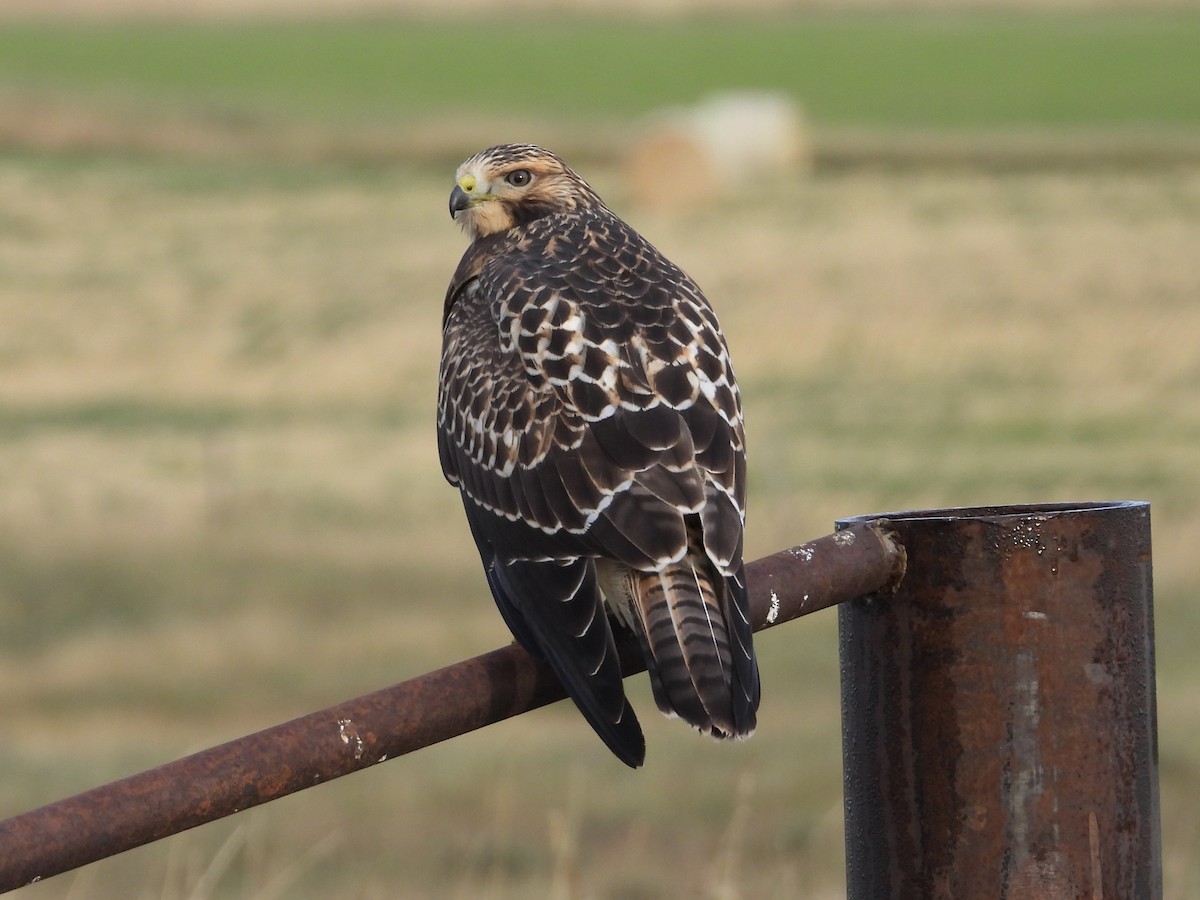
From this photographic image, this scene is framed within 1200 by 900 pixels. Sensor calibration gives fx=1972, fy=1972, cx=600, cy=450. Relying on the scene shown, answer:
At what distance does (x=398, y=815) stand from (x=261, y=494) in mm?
11832

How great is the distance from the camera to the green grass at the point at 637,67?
61719 millimetres

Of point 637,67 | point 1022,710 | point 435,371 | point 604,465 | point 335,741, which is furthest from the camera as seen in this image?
point 637,67

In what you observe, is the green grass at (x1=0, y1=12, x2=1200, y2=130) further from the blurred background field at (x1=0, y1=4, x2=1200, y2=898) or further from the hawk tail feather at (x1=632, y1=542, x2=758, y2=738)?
the hawk tail feather at (x1=632, y1=542, x2=758, y2=738)

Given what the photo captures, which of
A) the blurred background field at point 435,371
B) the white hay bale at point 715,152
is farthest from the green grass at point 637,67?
the white hay bale at point 715,152

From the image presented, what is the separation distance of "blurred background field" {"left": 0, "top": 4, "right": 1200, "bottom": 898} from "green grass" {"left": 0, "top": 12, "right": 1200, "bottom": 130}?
0.98 feet

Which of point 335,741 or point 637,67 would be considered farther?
point 637,67

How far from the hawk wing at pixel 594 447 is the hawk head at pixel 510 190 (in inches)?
20.4

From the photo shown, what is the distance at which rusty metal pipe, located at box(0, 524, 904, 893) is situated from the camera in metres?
2.15

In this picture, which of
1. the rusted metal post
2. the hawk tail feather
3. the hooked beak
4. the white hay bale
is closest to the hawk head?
the hooked beak

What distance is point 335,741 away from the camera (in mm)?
2395

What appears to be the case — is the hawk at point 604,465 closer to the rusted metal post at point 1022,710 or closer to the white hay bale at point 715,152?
the rusted metal post at point 1022,710

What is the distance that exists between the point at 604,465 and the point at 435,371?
28848mm

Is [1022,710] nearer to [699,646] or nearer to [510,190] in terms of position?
[699,646]

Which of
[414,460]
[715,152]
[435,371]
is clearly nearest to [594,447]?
[414,460]
